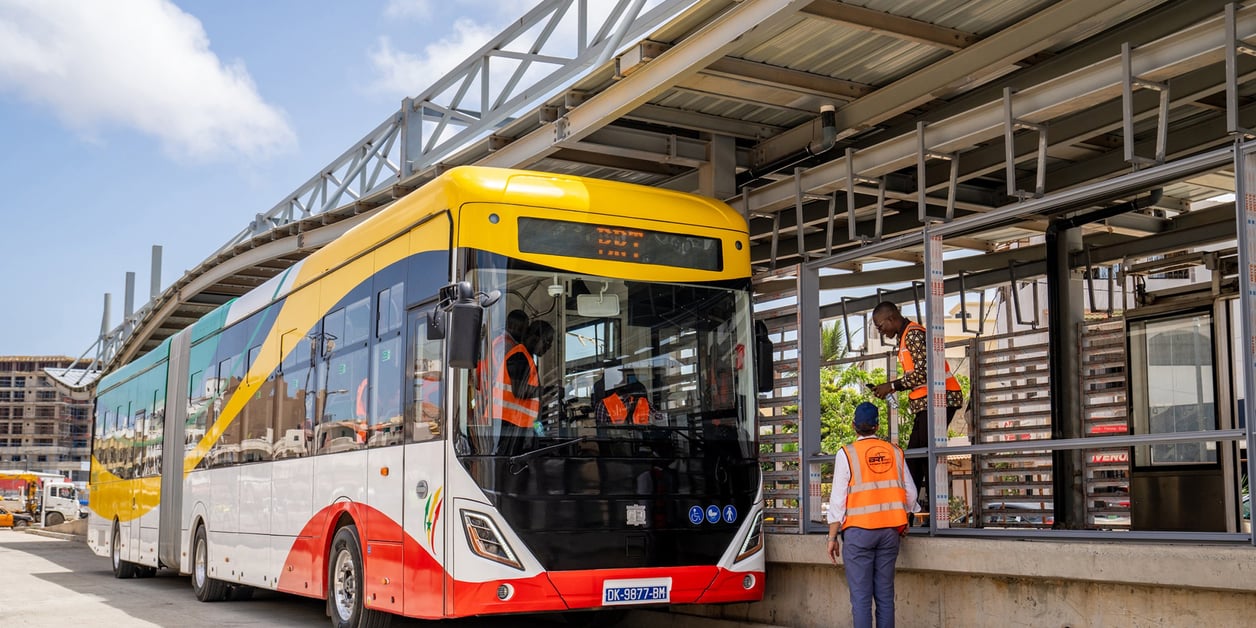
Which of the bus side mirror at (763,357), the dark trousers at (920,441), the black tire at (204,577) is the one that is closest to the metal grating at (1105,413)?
the dark trousers at (920,441)

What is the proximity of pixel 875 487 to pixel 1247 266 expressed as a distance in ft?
9.15

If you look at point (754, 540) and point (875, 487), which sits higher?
point (875, 487)

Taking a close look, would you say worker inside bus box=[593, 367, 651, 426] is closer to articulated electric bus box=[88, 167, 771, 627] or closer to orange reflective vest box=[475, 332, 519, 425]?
articulated electric bus box=[88, 167, 771, 627]

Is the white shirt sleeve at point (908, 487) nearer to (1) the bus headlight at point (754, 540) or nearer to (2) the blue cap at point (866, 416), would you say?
(2) the blue cap at point (866, 416)

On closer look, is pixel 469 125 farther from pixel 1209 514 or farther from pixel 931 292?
pixel 1209 514

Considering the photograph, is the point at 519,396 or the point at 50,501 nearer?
the point at 519,396

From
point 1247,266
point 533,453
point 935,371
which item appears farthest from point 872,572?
point 1247,266

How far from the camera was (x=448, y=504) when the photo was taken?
28.1ft

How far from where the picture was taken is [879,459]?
28.0ft

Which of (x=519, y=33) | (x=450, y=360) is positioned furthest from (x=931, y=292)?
(x=519, y=33)

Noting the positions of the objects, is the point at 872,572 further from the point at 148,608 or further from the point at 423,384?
the point at 148,608

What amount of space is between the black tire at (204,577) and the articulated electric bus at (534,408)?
4267mm

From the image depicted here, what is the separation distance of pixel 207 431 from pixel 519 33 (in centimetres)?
615

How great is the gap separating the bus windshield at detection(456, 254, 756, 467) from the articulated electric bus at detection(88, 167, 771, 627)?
15 millimetres
